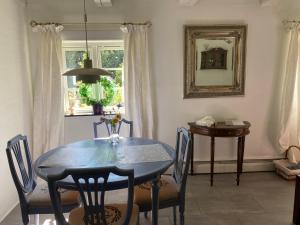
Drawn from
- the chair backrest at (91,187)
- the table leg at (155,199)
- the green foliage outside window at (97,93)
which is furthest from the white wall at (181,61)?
the chair backrest at (91,187)

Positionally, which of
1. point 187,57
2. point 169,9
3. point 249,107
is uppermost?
point 169,9

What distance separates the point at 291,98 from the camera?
3553 mm

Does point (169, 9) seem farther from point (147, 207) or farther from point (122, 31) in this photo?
point (147, 207)

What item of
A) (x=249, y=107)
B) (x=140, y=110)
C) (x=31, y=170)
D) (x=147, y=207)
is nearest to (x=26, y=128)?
(x=31, y=170)

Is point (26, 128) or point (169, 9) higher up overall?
point (169, 9)

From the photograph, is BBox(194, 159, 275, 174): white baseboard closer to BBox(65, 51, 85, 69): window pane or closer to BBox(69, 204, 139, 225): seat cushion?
BBox(69, 204, 139, 225): seat cushion

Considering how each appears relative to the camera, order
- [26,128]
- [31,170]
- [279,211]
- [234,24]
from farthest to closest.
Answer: [234,24] < [26,128] < [279,211] < [31,170]

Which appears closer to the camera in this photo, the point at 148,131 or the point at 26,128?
the point at 26,128

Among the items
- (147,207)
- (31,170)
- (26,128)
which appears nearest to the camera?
(147,207)

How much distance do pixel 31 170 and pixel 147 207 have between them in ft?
3.60

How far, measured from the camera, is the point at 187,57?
11.5 feet

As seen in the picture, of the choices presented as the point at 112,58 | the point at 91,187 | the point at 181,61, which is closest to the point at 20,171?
the point at 91,187

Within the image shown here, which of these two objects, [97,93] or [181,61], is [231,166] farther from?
[97,93]

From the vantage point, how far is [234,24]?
3490 millimetres
